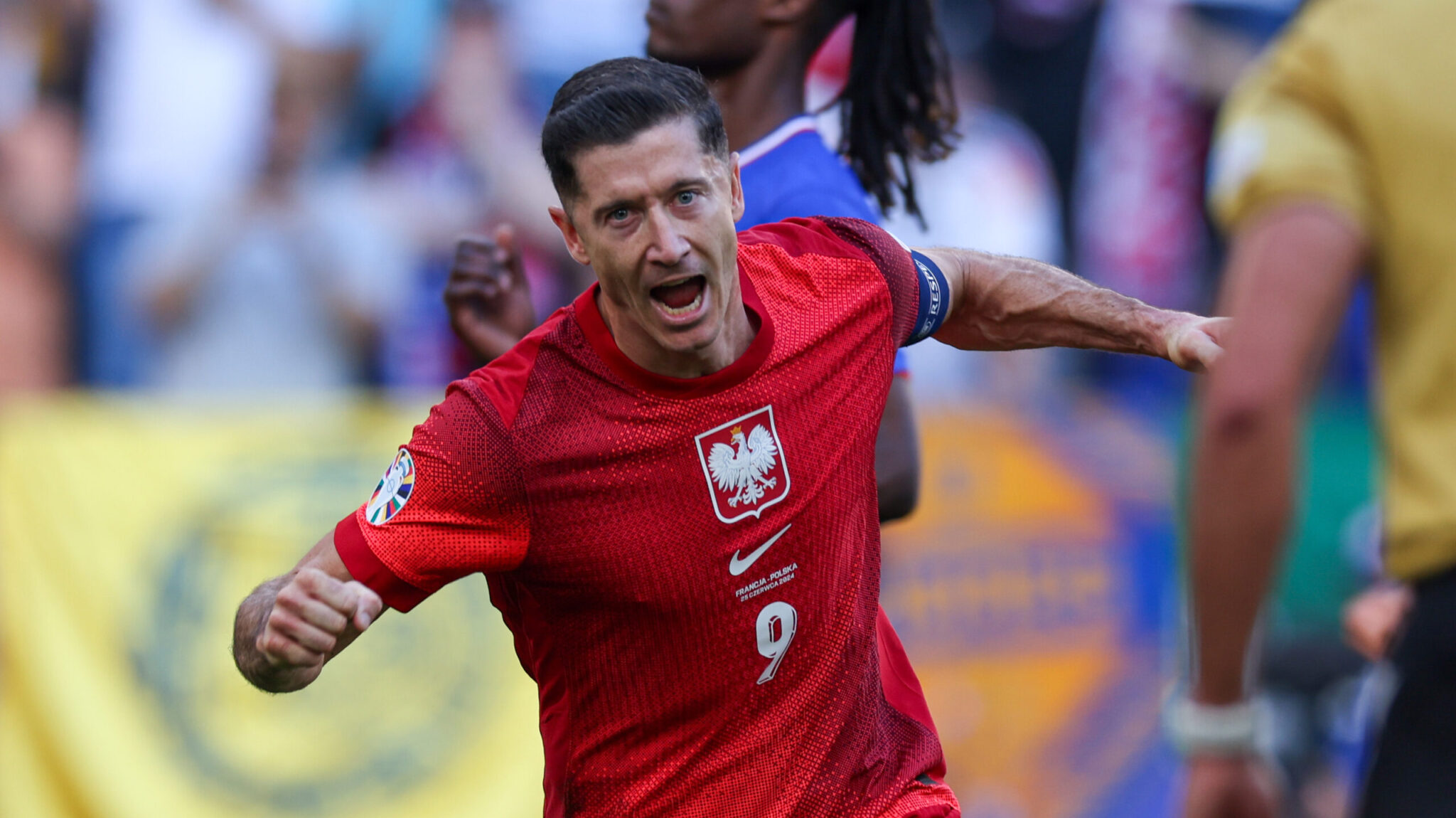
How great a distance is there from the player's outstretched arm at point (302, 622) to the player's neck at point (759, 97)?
5.81ft

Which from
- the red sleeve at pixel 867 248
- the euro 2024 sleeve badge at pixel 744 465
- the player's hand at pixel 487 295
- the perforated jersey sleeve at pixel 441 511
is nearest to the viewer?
the perforated jersey sleeve at pixel 441 511

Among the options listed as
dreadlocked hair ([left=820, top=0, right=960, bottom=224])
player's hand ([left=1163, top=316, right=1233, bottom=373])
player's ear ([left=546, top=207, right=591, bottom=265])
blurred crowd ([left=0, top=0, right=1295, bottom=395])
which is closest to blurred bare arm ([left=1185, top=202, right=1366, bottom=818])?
player's hand ([left=1163, top=316, right=1233, bottom=373])

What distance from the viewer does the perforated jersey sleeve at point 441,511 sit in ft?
9.98

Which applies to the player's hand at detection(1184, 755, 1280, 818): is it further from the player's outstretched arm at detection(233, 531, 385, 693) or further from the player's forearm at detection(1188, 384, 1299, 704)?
the player's outstretched arm at detection(233, 531, 385, 693)

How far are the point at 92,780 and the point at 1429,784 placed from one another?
5315mm

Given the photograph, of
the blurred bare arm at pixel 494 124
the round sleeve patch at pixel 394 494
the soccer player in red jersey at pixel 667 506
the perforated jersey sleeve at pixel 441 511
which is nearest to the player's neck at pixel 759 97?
the soccer player in red jersey at pixel 667 506

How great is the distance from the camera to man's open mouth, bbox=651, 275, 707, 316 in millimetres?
3205

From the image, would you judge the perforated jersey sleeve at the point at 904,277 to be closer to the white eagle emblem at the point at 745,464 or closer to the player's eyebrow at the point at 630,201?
the white eagle emblem at the point at 745,464

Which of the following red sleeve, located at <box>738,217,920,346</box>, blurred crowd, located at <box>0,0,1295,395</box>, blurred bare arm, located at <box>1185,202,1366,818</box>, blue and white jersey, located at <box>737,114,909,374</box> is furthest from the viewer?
blurred crowd, located at <box>0,0,1295,395</box>

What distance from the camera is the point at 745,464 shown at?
330 centimetres

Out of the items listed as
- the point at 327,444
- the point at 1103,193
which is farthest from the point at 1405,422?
the point at 1103,193

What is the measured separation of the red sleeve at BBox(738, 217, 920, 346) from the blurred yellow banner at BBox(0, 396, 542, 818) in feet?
11.4

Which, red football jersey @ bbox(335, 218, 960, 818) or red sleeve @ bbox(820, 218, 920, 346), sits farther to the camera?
red sleeve @ bbox(820, 218, 920, 346)

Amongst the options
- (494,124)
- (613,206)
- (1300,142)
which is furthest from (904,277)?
(494,124)
